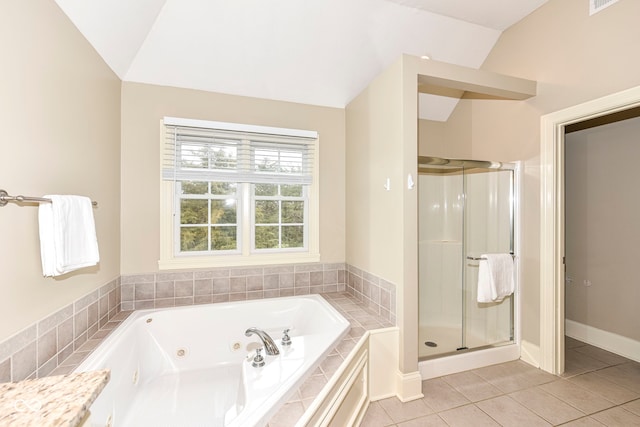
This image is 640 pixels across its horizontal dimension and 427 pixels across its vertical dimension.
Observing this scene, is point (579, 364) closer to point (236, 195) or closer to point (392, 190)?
point (392, 190)

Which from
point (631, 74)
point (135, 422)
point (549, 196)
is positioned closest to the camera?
point (135, 422)

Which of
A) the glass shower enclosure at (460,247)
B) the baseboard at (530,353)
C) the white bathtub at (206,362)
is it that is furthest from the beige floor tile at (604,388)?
the white bathtub at (206,362)

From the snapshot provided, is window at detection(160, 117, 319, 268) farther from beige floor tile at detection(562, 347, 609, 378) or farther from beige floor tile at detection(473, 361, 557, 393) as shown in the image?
beige floor tile at detection(562, 347, 609, 378)

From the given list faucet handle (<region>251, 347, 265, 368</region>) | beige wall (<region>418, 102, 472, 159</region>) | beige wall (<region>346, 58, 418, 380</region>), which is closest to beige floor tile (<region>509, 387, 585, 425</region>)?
beige wall (<region>346, 58, 418, 380</region>)

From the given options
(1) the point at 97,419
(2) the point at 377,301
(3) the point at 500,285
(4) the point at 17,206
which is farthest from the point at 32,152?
(3) the point at 500,285

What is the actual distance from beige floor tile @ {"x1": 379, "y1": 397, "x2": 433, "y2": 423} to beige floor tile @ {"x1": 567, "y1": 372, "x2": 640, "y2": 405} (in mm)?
1228

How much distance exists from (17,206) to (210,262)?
1417 mm

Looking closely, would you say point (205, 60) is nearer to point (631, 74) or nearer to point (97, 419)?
point (97, 419)

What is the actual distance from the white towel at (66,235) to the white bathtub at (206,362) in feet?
1.82

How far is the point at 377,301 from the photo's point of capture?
2305 mm

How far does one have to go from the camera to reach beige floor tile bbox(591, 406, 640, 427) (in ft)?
5.59

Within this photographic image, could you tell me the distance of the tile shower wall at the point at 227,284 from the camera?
238cm

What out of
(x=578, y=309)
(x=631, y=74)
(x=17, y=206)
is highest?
(x=631, y=74)

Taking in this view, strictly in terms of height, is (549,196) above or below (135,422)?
above
